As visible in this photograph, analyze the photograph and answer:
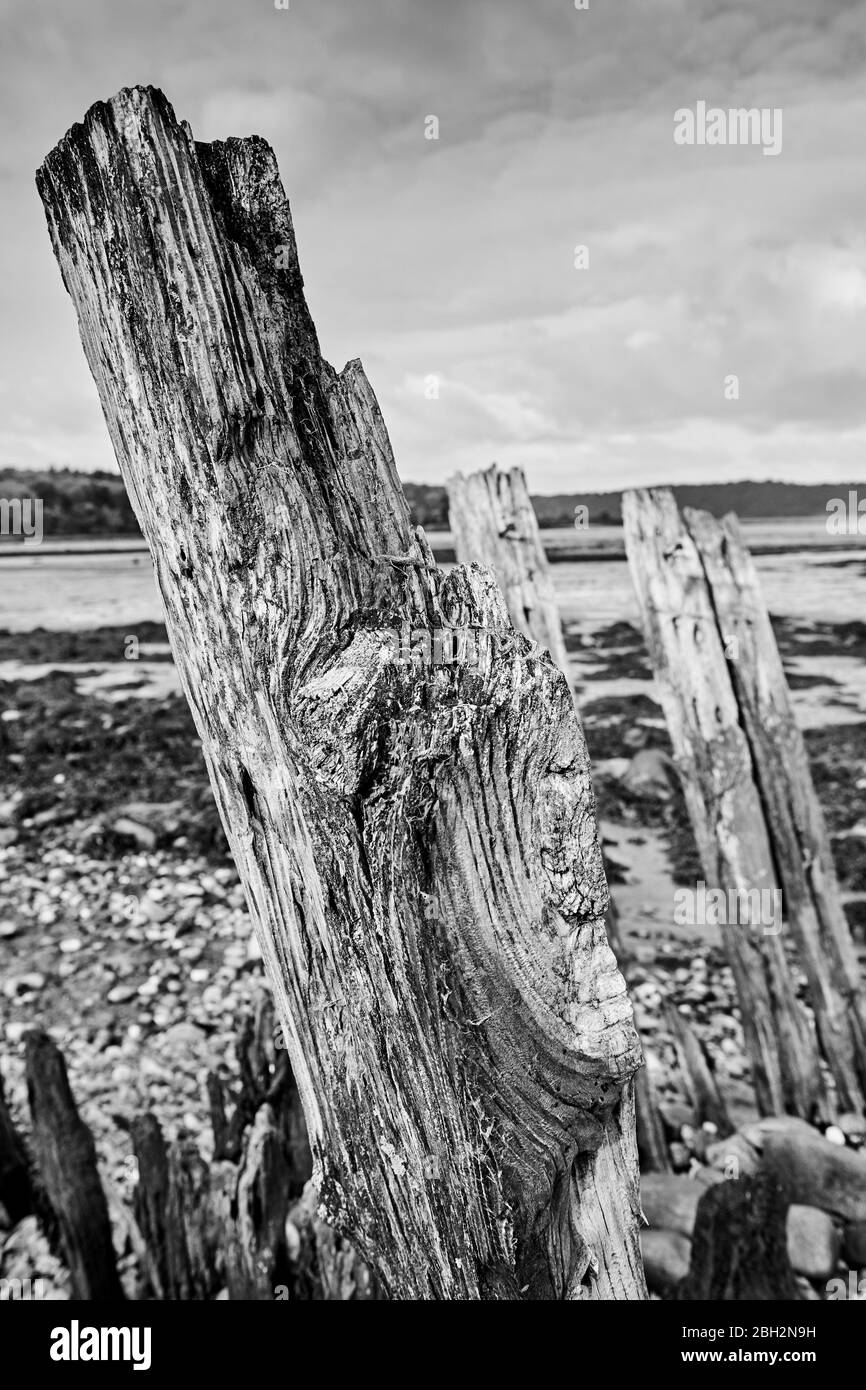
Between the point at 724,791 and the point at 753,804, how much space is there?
0.17 metres

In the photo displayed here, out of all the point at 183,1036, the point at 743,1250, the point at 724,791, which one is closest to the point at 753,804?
the point at 724,791

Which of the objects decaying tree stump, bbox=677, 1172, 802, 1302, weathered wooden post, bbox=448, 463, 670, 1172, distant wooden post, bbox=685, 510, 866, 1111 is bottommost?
decaying tree stump, bbox=677, 1172, 802, 1302

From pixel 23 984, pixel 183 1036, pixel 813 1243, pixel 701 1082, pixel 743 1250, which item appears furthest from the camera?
pixel 23 984

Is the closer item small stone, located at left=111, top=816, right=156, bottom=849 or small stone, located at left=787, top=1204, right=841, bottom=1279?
small stone, located at left=787, top=1204, right=841, bottom=1279

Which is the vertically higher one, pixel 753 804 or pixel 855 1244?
pixel 753 804

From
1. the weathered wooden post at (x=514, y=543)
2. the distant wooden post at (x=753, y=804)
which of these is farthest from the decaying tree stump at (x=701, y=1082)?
the weathered wooden post at (x=514, y=543)

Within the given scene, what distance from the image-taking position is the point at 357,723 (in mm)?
1688

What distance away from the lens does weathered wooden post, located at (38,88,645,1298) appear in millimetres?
1734

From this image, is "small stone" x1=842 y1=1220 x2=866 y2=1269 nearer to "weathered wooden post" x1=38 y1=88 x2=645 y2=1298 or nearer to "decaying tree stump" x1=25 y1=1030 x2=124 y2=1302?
"weathered wooden post" x1=38 y1=88 x2=645 y2=1298

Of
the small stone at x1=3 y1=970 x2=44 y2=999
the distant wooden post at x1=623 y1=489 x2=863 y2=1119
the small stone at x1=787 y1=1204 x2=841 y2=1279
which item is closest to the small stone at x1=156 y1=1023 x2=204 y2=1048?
the small stone at x1=3 y1=970 x2=44 y2=999

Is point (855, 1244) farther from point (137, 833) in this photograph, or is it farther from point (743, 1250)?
point (137, 833)

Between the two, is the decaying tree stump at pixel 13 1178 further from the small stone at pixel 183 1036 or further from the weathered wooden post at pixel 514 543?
the weathered wooden post at pixel 514 543

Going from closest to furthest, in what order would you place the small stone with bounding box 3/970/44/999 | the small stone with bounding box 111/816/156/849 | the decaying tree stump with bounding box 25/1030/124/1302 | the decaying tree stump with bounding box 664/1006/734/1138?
1. the decaying tree stump with bounding box 25/1030/124/1302
2. the decaying tree stump with bounding box 664/1006/734/1138
3. the small stone with bounding box 3/970/44/999
4. the small stone with bounding box 111/816/156/849
